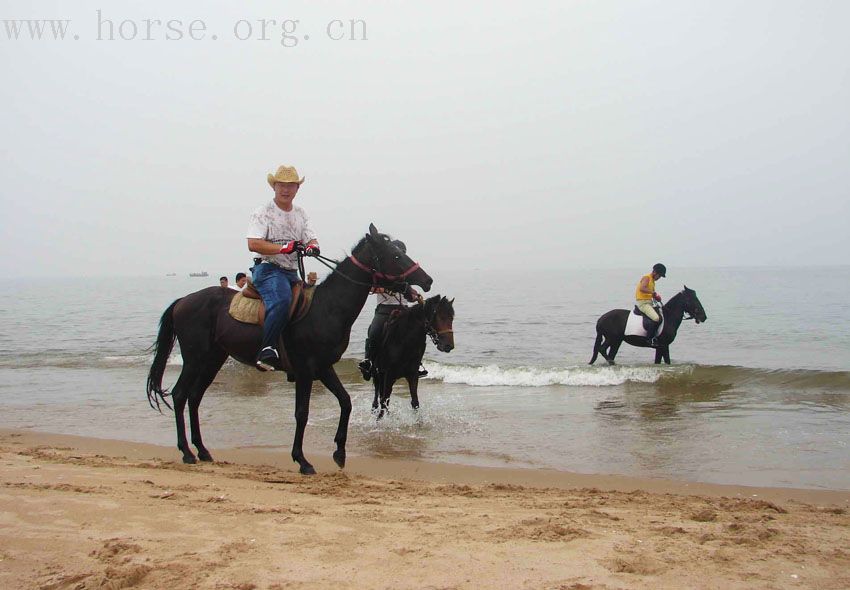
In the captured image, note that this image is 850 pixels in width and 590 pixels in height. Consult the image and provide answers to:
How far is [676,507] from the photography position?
214 inches

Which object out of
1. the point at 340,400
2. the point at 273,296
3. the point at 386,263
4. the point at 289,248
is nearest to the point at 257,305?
the point at 273,296

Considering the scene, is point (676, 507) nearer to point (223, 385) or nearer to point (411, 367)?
point (411, 367)

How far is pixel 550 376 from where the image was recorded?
1611cm

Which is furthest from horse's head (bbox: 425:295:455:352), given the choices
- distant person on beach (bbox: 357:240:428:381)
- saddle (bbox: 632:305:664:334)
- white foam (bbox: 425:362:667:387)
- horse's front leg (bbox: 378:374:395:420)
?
saddle (bbox: 632:305:664:334)

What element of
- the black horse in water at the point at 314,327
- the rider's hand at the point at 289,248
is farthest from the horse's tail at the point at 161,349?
the rider's hand at the point at 289,248

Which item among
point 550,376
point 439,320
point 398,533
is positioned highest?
point 439,320

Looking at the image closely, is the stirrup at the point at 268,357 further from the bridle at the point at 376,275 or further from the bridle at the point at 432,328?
the bridle at the point at 432,328

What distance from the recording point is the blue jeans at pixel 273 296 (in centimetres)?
688

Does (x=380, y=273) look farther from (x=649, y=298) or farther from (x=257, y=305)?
(x=649, y=298)

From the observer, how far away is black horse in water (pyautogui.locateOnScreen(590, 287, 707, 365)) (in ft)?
55.5

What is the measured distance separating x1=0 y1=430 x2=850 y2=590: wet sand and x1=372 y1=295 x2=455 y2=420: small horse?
3698 millimetres

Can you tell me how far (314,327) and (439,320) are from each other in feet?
10.7

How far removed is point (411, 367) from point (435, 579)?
6.85 m

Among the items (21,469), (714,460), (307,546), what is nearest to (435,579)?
(307,546)
